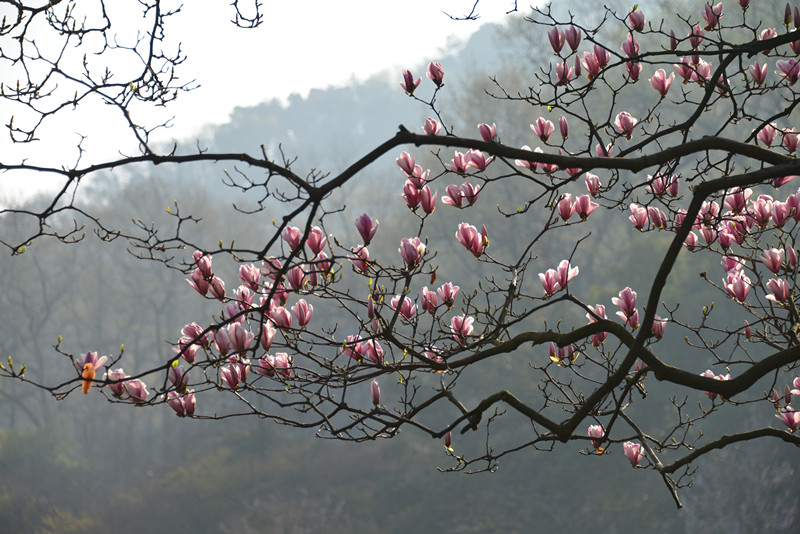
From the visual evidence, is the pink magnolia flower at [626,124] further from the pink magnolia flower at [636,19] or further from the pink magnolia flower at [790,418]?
the pink magnolia flower at [790,418]

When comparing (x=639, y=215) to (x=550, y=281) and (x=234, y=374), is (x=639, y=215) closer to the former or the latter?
(x=550, y=281)

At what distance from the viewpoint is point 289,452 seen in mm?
16391

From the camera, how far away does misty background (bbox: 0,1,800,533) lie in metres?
11.6

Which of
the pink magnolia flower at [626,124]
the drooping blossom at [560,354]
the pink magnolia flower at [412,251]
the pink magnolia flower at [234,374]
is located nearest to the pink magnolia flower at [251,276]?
the pink magnolia flower at [234,374]

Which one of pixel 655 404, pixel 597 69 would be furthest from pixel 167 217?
pixel 597 69

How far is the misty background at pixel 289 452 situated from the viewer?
11.6m

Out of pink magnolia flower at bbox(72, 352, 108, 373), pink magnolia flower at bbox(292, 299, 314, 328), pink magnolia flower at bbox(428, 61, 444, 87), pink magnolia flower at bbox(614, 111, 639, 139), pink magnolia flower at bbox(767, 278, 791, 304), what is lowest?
pink magnolia flower at bbox(72, 352, 108, 373)

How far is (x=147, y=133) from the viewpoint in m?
2.15

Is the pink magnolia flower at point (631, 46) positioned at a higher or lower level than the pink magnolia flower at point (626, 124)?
higher

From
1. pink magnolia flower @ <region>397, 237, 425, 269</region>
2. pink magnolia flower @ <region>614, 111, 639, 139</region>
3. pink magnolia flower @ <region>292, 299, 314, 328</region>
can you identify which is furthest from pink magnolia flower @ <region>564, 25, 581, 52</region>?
pink magnolia flower @ <region>292, 299, 314, 328</region>

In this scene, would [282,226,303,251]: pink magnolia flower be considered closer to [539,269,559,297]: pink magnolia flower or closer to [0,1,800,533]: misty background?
[539,269,559,297]: pink magnolia flower

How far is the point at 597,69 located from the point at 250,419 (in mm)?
16554

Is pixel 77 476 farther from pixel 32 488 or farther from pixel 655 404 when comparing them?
pixel 655 404

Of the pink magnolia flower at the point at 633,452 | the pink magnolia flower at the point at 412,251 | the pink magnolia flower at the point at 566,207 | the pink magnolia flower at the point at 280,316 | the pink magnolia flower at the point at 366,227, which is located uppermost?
the pink magnolia flower at the point at 566,207
